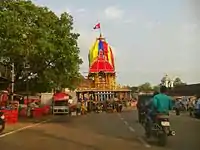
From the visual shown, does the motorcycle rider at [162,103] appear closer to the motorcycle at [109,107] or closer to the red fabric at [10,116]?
the red fabric at [10,116]

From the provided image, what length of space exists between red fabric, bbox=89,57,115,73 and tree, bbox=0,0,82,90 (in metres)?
35.1

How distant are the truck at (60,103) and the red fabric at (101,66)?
24983mm

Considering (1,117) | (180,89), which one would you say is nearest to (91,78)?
(180,89)

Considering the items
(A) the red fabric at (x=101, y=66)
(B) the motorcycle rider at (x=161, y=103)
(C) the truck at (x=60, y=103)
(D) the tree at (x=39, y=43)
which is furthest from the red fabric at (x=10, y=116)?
(A) the red fabric at (x=101, y=66)

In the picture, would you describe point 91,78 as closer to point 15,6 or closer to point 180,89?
point 180,89

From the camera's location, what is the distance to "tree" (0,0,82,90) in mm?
28562

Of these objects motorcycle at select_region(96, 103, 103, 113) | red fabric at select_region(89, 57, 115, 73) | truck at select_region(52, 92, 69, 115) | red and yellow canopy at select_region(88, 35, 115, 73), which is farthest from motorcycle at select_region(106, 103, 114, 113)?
red fabric at select_region(89, 57, 115, 73)

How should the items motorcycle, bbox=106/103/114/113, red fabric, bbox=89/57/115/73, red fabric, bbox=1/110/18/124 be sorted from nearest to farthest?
red fabric, bbox=1/110/18/124 → motorcycle, bbox=106/103/114/113 → red fabric, bbox=89/57/115/73

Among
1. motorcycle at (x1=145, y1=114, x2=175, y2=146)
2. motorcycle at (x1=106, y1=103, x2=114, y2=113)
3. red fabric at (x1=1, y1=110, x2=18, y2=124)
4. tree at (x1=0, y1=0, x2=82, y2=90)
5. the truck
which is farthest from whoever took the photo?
motorcycle at (x1=106, y1=103, x2=114, y2=113)

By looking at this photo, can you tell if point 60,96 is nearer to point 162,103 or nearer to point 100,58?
point 100,58

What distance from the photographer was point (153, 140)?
14602mm

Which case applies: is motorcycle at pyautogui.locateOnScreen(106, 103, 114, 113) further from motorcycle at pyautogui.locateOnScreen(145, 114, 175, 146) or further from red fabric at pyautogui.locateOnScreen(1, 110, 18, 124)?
motorcycle at pyautogui.locateOnScreen(145, 114, 175, 146)

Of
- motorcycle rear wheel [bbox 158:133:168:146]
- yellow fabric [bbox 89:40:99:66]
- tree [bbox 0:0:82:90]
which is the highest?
yellow fabric [bbox 89:40:99:66]

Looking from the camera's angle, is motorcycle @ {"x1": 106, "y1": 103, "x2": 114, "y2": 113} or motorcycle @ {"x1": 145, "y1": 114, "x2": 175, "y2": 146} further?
motorcycle @ {"x1": 106, "y1": 103, "x2": 114, "y2": 113}
